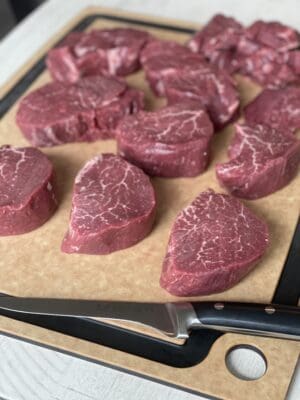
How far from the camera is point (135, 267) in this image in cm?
235

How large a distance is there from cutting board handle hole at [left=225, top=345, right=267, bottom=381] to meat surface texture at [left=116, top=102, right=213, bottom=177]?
0.96 metres

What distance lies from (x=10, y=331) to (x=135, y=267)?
560mm


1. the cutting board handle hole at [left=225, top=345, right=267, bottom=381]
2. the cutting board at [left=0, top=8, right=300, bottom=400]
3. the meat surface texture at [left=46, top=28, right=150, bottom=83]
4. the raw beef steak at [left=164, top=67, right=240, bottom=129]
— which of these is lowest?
the cutting board handle hole at [left=225, top=345, right=267, bottom=381]

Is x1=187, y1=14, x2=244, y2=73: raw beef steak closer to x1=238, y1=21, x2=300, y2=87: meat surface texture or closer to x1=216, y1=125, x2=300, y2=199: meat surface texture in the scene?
x1=238, y1=21, x2=300, y2=87: meat surface texture

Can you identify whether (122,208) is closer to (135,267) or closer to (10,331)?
(135,267)

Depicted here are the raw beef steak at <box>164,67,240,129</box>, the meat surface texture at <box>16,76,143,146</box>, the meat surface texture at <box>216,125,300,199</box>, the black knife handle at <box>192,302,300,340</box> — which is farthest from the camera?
the raw beef steak at <box>164,67,240,129</box>

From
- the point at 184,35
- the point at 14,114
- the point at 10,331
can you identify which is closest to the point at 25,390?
the point at 10,331

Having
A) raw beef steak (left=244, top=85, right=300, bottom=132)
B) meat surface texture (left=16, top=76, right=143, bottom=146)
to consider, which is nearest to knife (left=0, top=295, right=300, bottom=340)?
meat surface texture (left=16, top=76, right=143, bottom=146)

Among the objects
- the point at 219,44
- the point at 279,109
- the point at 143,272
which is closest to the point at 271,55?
the point at 219,44

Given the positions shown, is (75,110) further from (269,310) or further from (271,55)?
(269,310)

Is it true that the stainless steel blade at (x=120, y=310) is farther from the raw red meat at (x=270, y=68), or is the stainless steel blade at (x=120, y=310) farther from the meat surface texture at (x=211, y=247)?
the raw red meat at (x=270, y=68)

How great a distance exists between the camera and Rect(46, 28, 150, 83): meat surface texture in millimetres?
3328

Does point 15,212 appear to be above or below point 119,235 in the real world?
above

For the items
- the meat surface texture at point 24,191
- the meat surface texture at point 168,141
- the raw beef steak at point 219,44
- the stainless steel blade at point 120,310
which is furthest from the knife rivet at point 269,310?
the raw beef steak at point 219,44
